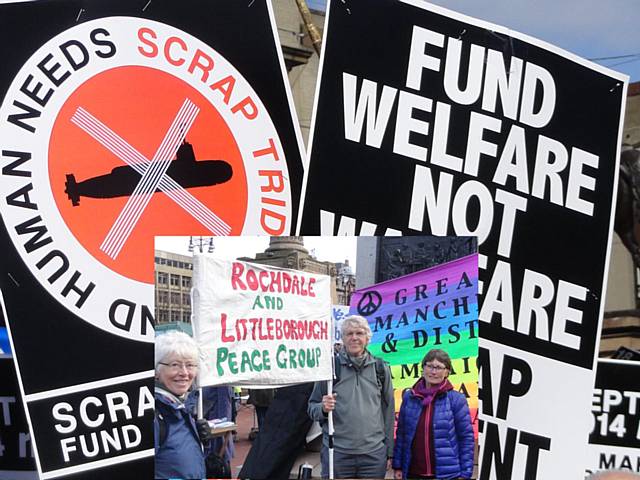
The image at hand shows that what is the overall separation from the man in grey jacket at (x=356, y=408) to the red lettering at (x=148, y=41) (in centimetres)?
150

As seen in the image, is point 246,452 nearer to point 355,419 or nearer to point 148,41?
point 355,419

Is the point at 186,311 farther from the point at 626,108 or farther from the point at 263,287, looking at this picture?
the point at 626,108

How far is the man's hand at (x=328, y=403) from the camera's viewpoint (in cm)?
405

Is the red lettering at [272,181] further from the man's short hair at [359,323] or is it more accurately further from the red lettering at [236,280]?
the man's short hair at [359,323]

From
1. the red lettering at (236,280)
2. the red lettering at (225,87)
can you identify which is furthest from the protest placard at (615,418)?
the red lettering at (225,87)

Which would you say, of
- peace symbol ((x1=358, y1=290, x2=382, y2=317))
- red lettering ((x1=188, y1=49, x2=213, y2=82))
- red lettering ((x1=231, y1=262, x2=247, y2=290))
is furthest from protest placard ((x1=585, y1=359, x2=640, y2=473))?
red lettering ((x1=188, y1=49, x2=213, y2=82))

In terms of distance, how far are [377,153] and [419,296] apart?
0.75 m

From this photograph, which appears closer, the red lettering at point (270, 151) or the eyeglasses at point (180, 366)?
the eyeglasses at point (180, 366)

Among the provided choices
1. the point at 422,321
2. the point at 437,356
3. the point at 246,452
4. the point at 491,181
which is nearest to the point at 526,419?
the point at 437,356

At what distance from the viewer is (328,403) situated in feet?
13.3

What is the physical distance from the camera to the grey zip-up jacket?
405 centimetres

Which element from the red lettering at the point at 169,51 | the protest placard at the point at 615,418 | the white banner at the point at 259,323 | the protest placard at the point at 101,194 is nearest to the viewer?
the white banner at the point at 259,323

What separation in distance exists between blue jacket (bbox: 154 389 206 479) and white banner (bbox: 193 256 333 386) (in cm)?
21

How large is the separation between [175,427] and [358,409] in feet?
2.57
